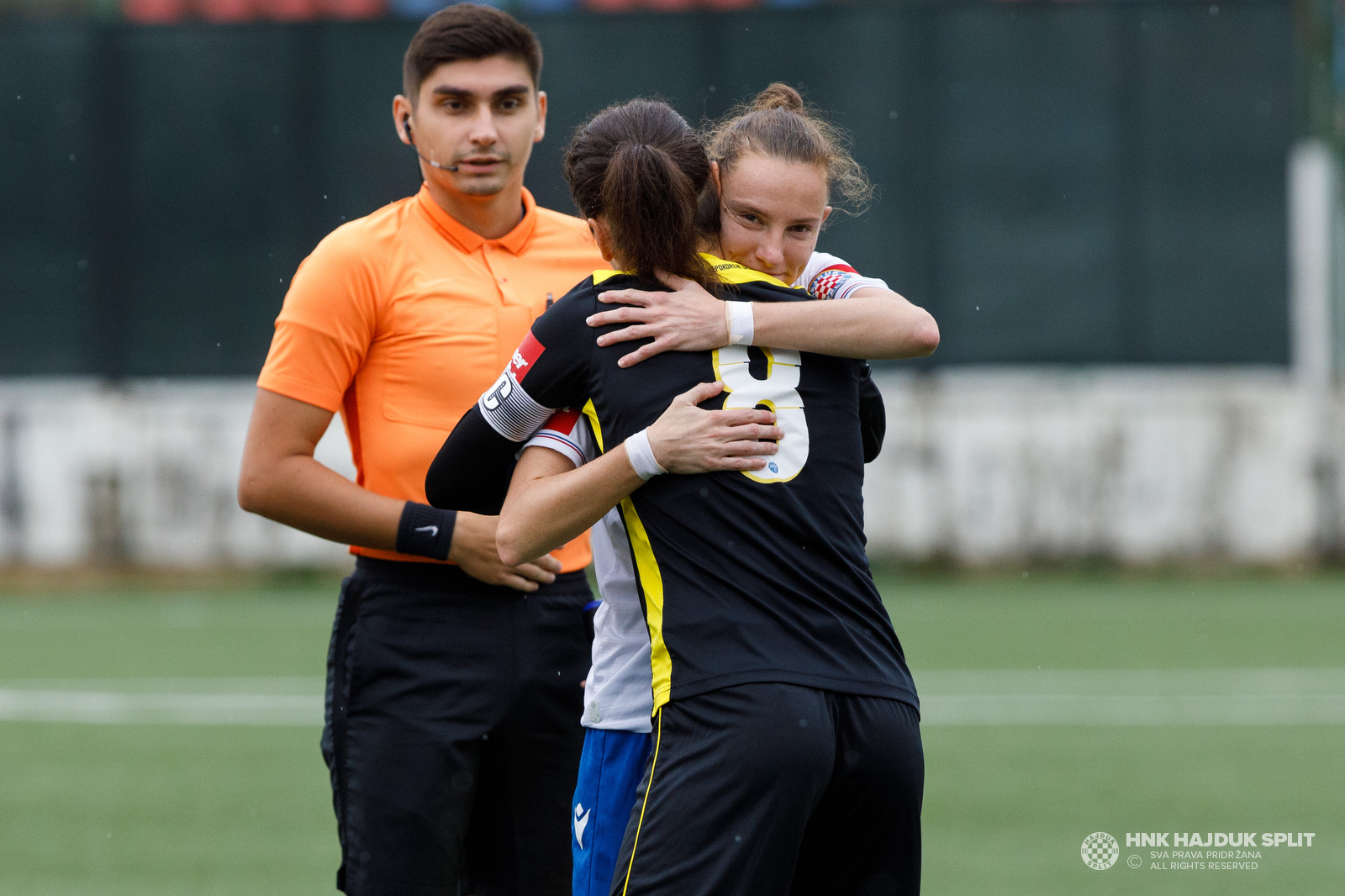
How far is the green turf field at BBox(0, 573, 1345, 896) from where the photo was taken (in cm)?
584

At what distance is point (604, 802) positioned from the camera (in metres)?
2.75

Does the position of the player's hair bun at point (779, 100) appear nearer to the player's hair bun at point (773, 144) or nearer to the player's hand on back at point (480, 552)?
the player's hair bun at point (773, 144)

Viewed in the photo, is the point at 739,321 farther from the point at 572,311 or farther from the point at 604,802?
the point at 604,802

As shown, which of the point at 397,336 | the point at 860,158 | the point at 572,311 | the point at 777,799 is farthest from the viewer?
the point at 860,158

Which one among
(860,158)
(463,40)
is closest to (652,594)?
(463,40)

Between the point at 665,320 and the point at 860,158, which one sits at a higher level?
the point at 860,158

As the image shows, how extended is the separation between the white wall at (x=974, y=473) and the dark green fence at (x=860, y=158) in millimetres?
452

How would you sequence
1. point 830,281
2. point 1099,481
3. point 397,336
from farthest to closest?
point 1099,481
point 397,336
point 830,281

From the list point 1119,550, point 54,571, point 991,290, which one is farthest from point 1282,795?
point 54,571

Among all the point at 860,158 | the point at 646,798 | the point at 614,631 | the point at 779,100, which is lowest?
the point at 646,798

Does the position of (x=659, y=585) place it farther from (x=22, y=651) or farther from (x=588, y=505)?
(x=22, y=651)

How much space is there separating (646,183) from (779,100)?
1.55ft

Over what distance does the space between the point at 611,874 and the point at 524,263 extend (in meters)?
1.45

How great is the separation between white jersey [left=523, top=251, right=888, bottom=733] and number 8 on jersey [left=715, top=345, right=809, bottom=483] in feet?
0.86
